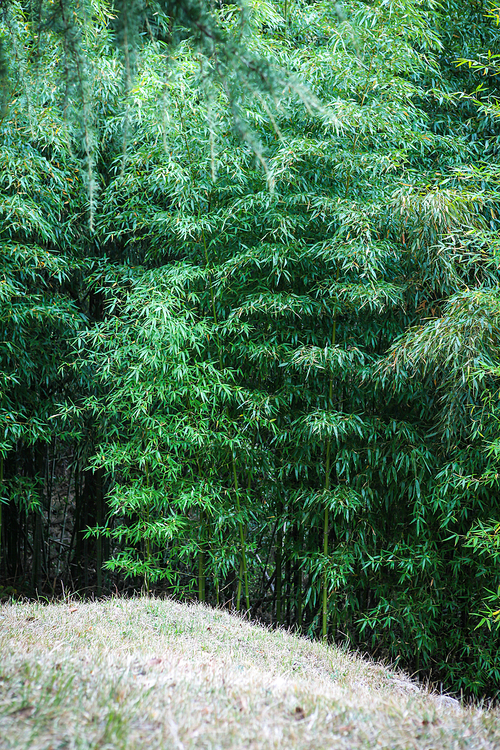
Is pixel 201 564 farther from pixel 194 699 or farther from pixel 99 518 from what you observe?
pixel 194 699

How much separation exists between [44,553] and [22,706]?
409 centimetres

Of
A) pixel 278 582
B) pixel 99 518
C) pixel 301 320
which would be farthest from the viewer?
pixel 99 518

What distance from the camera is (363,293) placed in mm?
3684

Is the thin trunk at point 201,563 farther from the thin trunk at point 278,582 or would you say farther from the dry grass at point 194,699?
the dry grass at point 194,699

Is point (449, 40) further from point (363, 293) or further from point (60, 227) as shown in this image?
point (60, 227)

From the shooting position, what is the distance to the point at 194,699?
186 cm

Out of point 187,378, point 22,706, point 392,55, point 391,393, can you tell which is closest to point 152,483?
point 187,378

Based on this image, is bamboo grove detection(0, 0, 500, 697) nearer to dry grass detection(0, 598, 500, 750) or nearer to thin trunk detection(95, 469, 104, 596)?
thin trunk detection(95, 469, 104, 596)

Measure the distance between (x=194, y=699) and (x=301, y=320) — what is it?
2.80 meters

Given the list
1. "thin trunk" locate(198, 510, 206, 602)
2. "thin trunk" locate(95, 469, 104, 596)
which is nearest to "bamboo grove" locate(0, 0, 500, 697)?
"thin trunk" locate(198, 510, 206, 602)

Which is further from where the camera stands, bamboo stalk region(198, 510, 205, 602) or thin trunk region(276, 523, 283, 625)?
thin trunk region(276, 523, 283, 625)

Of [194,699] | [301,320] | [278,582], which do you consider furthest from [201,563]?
[194,699]

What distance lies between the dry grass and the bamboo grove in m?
1.03

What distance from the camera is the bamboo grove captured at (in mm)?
3707
